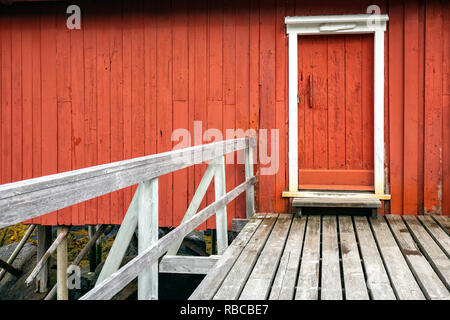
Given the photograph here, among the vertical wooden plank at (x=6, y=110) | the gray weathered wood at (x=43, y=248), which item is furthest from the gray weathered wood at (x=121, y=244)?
the gray weathered wood at (x=43, y=248)

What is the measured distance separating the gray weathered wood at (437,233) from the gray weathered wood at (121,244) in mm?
2346

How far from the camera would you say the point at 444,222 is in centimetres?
495

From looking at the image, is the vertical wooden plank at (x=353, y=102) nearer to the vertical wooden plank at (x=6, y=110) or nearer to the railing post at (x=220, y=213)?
the railing post at (x=220, y=213)

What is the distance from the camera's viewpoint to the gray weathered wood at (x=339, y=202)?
5.02m

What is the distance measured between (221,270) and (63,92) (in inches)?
146

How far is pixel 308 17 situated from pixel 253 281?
11.3 feet

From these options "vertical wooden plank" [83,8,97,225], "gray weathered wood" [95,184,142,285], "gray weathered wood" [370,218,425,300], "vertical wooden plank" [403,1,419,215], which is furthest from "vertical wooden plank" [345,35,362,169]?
"gray weathered wood" [95,184,142,285]

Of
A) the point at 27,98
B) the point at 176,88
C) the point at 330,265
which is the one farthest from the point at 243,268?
the point at 27,98

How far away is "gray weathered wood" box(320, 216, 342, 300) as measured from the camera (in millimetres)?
2814

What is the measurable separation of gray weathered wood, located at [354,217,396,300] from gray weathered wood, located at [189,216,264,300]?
0.90 metres

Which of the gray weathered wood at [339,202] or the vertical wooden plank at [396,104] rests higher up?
the vertical wooden plank at [396,104]

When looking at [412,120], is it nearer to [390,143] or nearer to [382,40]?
[390,143]
